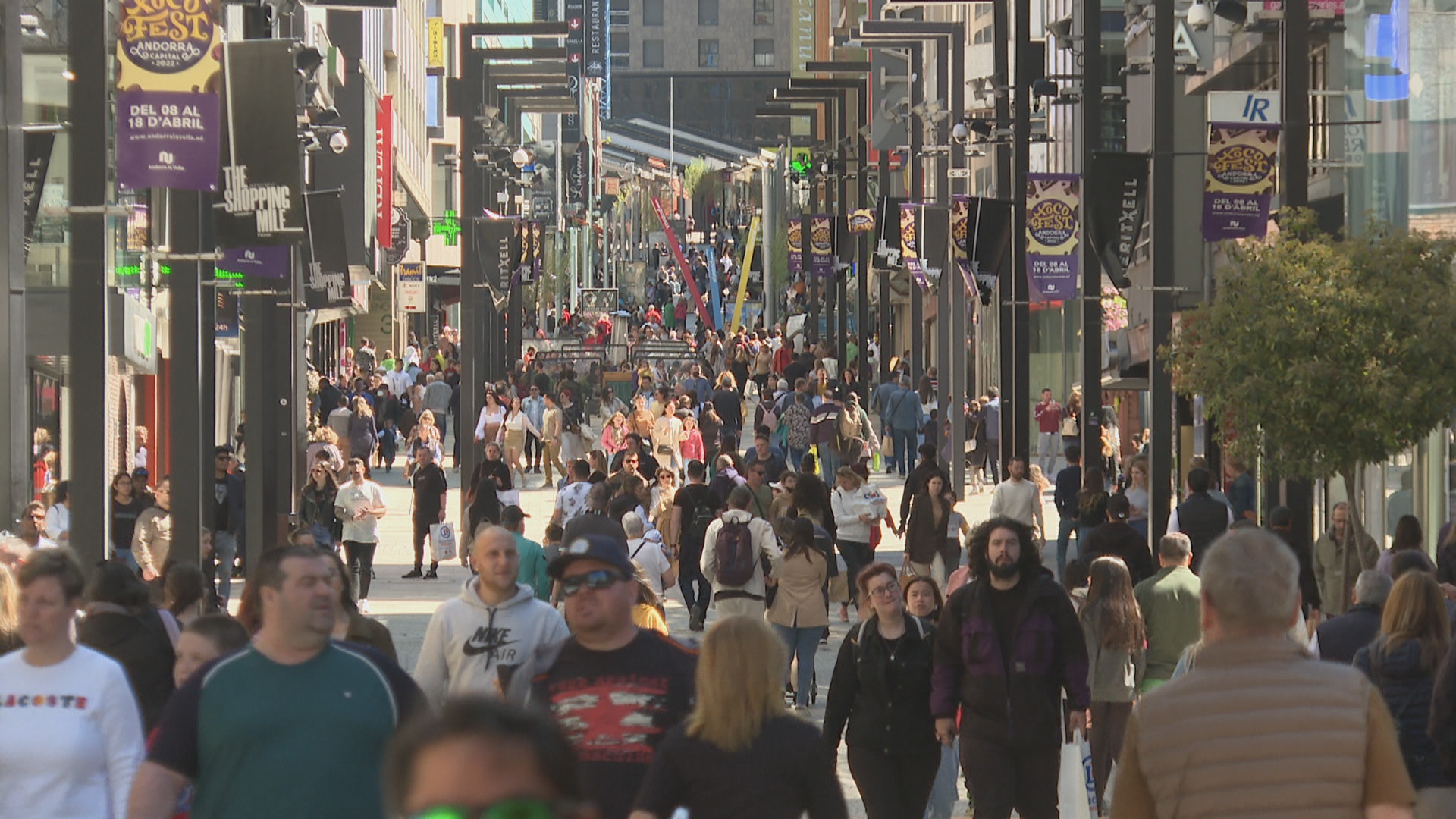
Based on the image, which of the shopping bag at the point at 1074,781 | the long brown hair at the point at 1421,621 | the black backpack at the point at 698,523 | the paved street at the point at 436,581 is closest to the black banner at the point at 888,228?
the paved street at the point at 436,581

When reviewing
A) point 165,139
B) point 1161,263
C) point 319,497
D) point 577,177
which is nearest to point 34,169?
point 165,139

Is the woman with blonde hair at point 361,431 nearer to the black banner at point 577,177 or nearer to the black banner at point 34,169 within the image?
the black banner at point 34,169

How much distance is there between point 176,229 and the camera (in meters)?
19.1

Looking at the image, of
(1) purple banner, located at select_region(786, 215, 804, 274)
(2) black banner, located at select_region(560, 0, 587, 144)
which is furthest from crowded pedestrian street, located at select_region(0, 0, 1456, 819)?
(2) black banner, located at select_region(560, 0, 587, 144)

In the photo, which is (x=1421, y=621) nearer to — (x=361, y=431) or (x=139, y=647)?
(x=139, y=647)

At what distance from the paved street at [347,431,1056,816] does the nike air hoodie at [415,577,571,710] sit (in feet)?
15.8

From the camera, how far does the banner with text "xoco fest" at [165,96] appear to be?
17.1 m

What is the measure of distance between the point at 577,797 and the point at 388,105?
58.6 metres

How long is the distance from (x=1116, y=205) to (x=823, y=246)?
3268cm

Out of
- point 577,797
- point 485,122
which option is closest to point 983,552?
point 577,797

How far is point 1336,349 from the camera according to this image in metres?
19.0

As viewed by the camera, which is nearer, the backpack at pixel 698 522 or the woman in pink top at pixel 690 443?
the backpack at pixel 698 522

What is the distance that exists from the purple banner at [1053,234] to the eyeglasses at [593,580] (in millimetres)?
20858

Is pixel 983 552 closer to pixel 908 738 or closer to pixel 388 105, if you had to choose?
pixel 908 738
